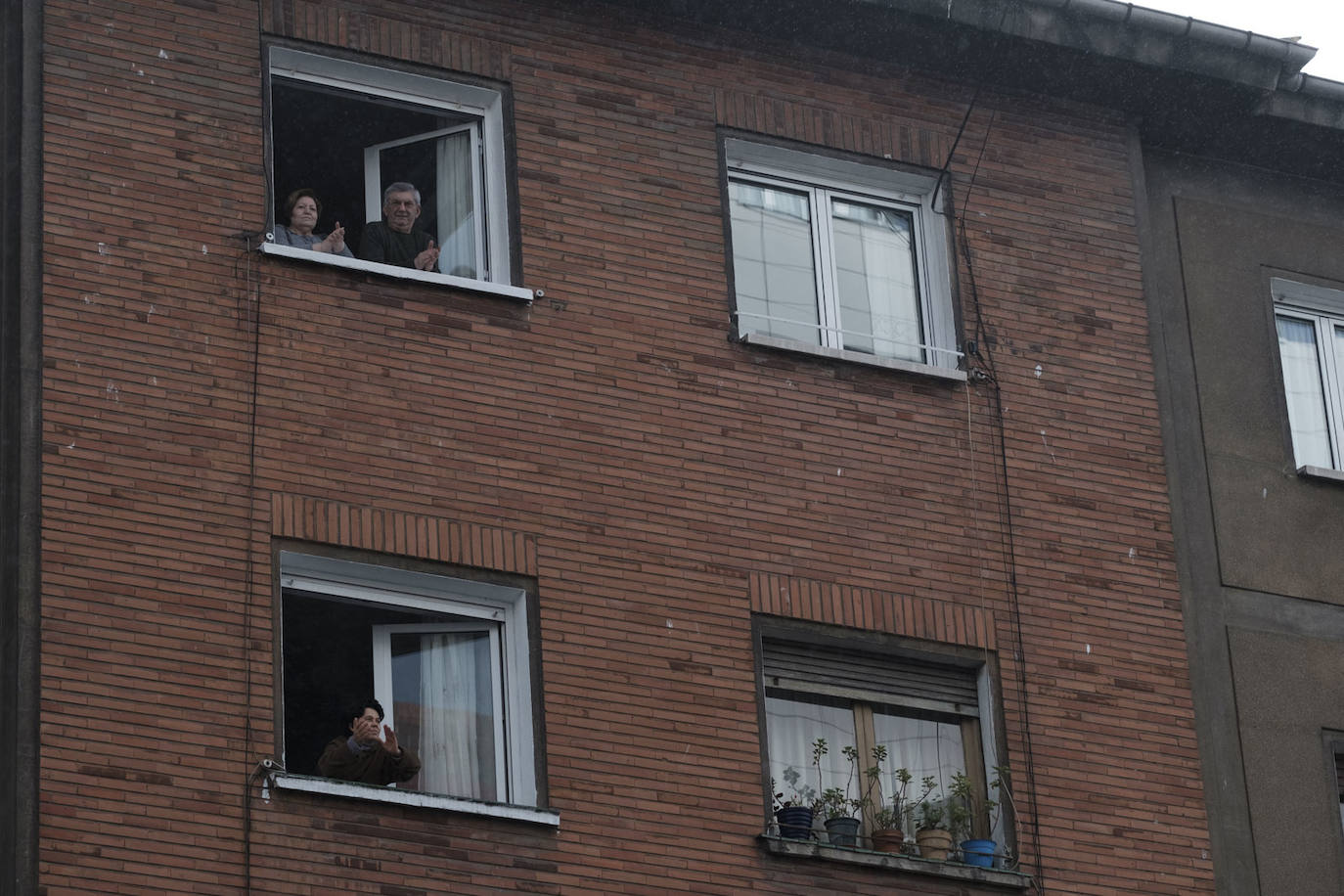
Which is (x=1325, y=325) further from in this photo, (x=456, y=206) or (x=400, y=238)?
(x=400, y=238)

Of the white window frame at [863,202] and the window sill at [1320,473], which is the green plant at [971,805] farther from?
the window sill at [1320,473]

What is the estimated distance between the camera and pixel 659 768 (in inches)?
591

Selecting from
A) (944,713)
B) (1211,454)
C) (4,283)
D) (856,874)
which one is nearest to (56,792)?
(4,283)

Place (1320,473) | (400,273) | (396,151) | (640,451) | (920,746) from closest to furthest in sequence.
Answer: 1. (400,273)
2. (640,451)
3. (920,746)
4. (396,151)
5. (1320,473)

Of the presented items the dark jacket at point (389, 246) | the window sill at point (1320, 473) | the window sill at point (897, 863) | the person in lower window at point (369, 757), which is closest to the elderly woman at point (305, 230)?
the dark jacket at point (389, 246)

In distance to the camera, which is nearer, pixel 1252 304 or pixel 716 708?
pixel 716 708

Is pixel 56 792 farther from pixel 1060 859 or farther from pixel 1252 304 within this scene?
pixel 1252 304

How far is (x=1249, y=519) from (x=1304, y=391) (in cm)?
164

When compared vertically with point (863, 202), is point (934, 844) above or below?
below

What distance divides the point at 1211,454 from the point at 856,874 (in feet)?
14.5

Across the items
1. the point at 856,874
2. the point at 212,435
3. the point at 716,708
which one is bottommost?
the point at 856,874

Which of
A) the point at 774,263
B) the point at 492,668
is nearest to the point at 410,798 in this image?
the point at 492,668

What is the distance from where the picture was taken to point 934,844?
15703 mm

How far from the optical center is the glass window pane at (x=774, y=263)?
1709 centimetres
